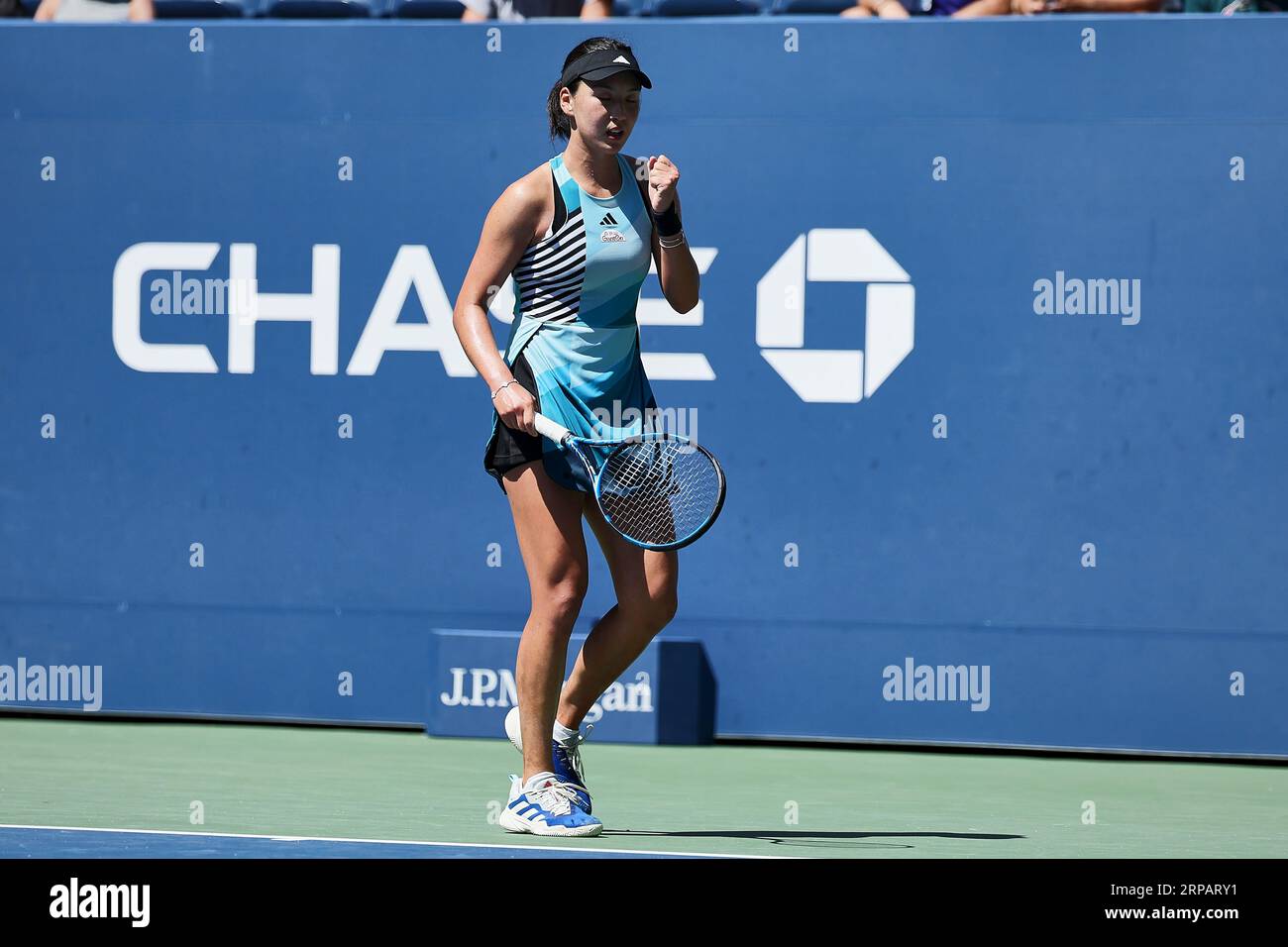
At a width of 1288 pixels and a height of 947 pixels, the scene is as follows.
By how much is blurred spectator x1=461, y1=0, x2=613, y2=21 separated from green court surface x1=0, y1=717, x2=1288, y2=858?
2.59 metres

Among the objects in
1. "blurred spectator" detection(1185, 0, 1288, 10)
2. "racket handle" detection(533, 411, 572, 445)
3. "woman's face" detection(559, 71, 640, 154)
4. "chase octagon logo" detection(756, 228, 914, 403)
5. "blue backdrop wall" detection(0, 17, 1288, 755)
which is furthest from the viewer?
"blurred spectator" detection(1185, 0, 1288, 10)

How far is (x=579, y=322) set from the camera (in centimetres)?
474

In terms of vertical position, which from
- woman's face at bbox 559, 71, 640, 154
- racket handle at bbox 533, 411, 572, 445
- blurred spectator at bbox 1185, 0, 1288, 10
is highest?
blurred spectator at bbox 1185, 0, 1288, 10

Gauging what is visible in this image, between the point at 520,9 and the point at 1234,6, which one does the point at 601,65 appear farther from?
the point at 1234,6

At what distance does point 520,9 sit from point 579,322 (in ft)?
9.85

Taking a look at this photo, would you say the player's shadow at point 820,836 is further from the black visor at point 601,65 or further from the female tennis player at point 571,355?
the black visor at point 601,65

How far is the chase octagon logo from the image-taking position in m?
6.73

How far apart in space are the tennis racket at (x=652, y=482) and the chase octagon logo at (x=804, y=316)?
6.91 feet

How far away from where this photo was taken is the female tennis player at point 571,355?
4656 mm

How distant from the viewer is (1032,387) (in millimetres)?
6648

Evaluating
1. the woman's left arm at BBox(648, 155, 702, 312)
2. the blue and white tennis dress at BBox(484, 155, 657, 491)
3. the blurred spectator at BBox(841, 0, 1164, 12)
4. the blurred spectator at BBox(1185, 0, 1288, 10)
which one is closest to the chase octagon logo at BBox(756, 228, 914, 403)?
the blurred spectator at BBox(841, 0, 1164, 12)

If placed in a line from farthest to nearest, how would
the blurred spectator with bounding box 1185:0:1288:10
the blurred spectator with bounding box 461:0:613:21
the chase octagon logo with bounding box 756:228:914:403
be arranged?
the blurred spectator with bounding box 461:0:613:21, the blurred spectator with bounding box 1185:0:1288:10, the chase octagon logo with bounding box 756:228:914:403

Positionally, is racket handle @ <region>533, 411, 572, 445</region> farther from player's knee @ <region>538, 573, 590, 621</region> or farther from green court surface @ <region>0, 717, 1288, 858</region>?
green court surface @ <region>0, 717, 1288, 858</region>
